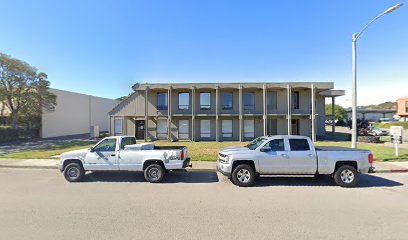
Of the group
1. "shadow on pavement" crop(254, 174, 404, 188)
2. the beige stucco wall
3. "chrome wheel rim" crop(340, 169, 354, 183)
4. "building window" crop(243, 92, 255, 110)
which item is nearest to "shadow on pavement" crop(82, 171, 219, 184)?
"shadow on pavement" crop(254, 174, 404, 188)

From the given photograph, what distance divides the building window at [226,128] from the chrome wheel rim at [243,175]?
632 inches

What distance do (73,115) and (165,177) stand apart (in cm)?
2989

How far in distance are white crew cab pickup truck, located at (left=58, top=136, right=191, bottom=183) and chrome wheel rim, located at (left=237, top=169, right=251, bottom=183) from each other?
6.70 ft

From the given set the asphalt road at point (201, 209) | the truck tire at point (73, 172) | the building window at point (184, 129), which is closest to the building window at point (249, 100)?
the building window at point (184, 129)

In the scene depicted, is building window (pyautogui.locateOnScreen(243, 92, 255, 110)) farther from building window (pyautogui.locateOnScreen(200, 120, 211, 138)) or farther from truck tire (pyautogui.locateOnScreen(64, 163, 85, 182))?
truck tire (pyautogui.locateOnScreen(64, 163, 85, 182))

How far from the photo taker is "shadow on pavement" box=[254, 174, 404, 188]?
26.2ft

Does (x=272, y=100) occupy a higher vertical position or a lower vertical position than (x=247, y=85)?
lower

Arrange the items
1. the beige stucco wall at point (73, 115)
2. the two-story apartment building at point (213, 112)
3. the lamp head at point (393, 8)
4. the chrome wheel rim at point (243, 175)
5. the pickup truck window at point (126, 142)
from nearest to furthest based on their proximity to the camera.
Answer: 1. the chrome wheel rim at point (243, 175)
2. the pickup truck window at point (126, 142)
3. the lamp head at point (393, 8)
4. the two-story apartment building at point (213, 112)
5. the beige stucco wall at point (73, 115)

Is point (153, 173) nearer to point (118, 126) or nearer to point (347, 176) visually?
point (347, 176)

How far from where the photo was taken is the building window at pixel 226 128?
23938 mm

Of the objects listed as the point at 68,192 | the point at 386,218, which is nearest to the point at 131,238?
the point at 68,192

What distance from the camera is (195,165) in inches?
435

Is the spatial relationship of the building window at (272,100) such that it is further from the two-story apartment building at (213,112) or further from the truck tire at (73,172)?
the truck tire at (73,172)

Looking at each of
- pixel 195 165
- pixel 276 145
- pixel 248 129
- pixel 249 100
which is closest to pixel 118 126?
pixel 248 129
